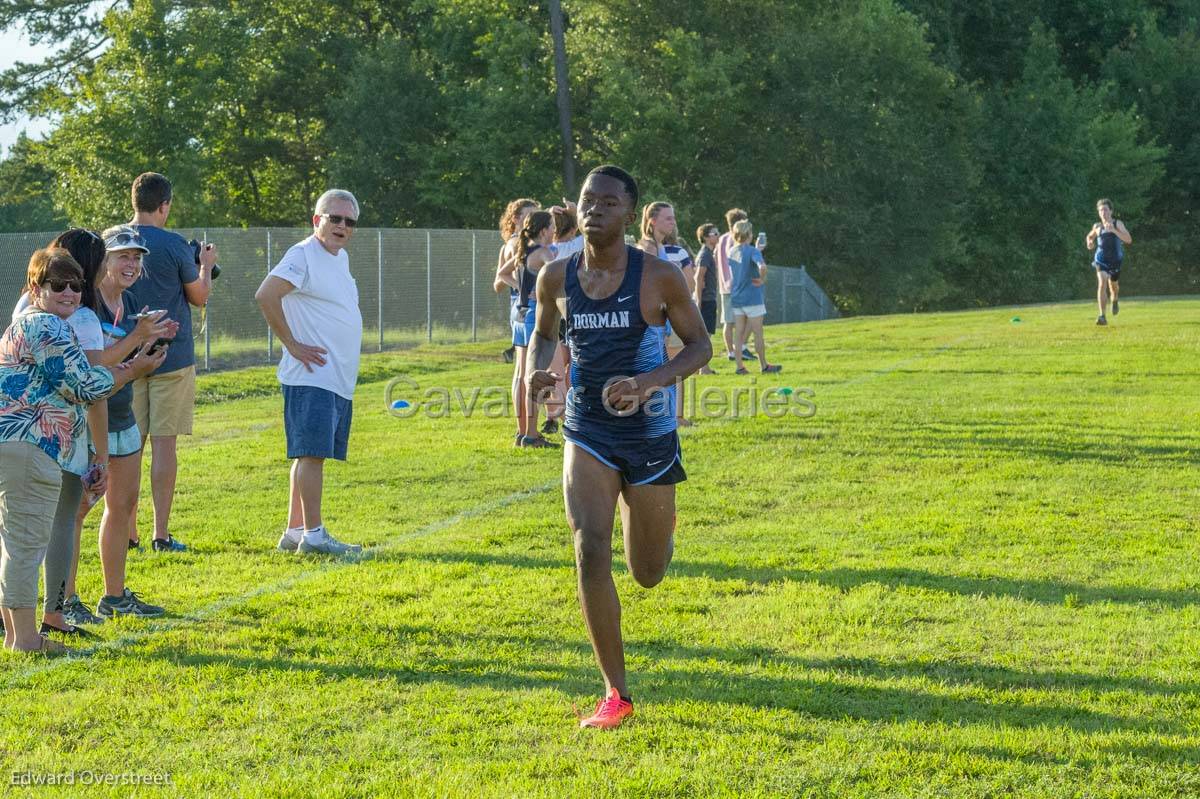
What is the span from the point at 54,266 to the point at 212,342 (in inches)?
684

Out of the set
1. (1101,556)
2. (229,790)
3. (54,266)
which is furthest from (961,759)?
(54,266)

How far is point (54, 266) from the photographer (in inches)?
225

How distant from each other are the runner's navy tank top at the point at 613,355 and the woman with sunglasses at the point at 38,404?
2.00m

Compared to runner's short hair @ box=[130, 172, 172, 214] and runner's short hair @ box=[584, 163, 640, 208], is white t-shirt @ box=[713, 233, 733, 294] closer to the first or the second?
runner's short hair @ box=[130, 172, 172, 214]

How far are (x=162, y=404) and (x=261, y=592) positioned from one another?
145 centimetres

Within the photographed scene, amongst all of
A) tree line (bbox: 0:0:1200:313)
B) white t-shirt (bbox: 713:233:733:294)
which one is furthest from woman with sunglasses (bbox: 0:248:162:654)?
tree line (bbox: 0:0:1200:313)

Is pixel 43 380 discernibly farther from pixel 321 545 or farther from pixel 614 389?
pixel 321 545

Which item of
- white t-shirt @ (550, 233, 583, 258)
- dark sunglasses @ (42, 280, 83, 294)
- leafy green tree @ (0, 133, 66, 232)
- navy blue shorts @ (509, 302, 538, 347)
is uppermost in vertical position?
leafy green tree @ (0, 133, 66, 232)

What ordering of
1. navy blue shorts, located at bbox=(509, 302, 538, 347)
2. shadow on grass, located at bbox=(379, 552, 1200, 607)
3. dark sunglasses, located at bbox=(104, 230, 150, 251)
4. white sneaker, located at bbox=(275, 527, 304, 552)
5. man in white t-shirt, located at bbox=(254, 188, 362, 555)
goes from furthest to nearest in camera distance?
1. navy blue shorts, located at bbox=(509, 302, 538, 347)
2. white sneaker, located at bbox=(275, 527, 304, 552)
3. man in white t-shirt, located at bbox=(254, 188, 362, 555)
4. shadow on grass, located at bbox=(379, 552, 1200, 607)
5. dark sunglasses, located at bbox=(104, 230, 150, 251)

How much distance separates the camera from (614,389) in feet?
16.6

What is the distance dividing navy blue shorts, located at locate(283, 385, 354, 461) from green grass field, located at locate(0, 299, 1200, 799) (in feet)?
2.14

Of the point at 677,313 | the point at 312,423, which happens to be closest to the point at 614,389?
the point at 677,313

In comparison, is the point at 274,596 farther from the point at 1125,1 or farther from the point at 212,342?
the point at 1125,1

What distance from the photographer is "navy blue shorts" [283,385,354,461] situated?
7949 millimetres
